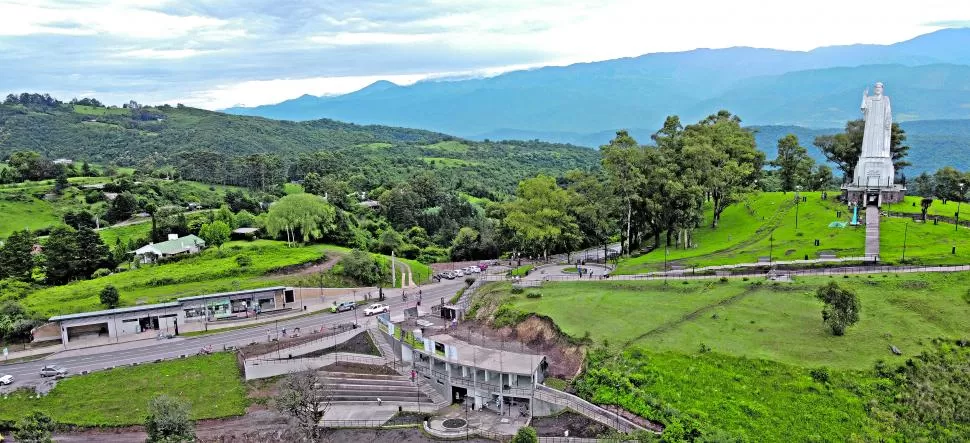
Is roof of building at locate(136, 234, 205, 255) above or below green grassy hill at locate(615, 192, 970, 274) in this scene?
below

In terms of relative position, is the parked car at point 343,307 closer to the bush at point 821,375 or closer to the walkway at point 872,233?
the bush at point 821,375

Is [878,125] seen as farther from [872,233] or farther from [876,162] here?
[872,233]

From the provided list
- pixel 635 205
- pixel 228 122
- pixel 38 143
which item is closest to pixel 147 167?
pixel 38 143

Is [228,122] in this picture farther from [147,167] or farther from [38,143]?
[147,167]

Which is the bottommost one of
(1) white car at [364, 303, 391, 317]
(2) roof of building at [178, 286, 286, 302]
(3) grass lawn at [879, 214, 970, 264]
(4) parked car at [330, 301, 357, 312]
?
(4) parked car at [330, 301, 357, 312]

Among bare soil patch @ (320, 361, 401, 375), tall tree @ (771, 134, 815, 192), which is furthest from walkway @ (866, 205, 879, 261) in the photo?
bare soil patch @ (320, 361, 401, 375)

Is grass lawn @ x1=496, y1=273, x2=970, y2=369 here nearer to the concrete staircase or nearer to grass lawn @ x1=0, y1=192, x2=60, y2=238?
the concrete staircase

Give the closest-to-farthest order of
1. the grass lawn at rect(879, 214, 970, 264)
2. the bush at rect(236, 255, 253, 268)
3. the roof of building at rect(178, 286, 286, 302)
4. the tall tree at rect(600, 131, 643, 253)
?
the grass lawn at rect(879, 214, 970, 264) → the roof of building at rect(178, 286, 286, 302) → the tall tree at rect(600, 131, 643, 253) → the bush at rect(236, 255, 253, 268)

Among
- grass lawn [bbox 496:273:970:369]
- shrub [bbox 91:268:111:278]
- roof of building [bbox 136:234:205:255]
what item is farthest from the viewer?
roof of building [bbox 136:234:205:255]

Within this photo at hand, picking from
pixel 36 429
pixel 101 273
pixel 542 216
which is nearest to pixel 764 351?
pixel 542 216
